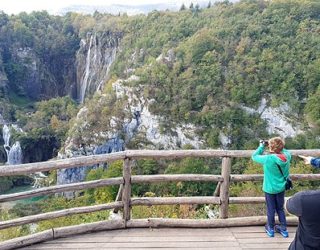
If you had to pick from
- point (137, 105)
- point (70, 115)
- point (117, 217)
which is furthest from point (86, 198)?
point (70, 115)

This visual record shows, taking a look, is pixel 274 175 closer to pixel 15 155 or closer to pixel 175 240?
pixel 175 240

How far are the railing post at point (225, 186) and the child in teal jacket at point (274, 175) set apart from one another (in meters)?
0.38

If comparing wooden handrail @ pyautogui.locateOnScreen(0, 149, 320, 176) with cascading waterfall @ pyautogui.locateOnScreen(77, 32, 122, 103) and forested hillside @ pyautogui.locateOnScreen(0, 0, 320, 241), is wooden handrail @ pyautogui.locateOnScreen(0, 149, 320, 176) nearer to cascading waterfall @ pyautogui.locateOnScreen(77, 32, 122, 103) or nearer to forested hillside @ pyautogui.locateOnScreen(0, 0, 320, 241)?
forested hillside @ pyautogui.locateOnScreen(0, 0, 320, 241)

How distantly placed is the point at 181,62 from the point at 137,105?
25.8 ft

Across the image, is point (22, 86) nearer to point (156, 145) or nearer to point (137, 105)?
point (137, 105)

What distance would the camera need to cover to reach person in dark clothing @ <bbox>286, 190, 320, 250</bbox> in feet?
7.77

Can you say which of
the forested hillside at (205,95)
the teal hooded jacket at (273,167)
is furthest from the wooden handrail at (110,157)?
the forested hillside at (205,95)

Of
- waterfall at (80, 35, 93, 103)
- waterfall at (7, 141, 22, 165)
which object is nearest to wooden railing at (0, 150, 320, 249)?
waterfall at (7, 141, 22, 165)

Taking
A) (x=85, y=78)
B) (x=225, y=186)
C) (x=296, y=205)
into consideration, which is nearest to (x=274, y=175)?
(x=225, y=186)

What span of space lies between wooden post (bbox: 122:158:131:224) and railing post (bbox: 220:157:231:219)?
916 millimetres

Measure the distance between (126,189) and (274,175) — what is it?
54.7 inches

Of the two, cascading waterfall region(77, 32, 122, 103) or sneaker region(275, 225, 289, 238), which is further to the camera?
cascading waterfall region(77, 32, 122, 103)

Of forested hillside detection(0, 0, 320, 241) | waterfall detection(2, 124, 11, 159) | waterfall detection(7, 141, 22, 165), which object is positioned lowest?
waterfall detection(7, 141, 22, 165)

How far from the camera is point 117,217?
4438mm
